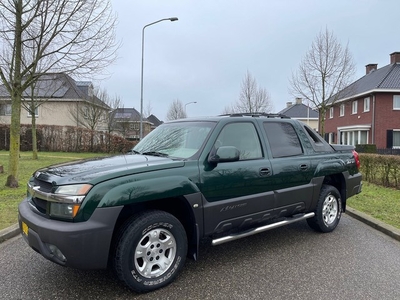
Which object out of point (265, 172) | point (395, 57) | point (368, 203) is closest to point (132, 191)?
point (265, 172)

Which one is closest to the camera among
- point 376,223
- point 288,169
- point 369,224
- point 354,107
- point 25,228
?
point 25,228

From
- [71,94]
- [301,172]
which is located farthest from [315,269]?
[71,94]

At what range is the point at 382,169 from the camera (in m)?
9.38

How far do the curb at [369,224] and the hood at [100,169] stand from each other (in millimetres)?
1819

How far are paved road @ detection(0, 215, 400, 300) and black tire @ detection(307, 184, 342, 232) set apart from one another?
33cm

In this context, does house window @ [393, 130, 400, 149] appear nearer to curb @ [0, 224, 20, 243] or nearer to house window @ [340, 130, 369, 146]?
house window @ [340, 130, 369, 146]

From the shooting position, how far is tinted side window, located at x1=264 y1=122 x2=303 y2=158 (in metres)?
4.33

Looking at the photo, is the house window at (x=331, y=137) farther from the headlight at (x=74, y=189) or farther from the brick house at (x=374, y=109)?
the headlight at (x=74, y=189)

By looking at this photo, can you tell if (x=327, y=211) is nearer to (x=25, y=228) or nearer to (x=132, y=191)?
(x=132, y=191)

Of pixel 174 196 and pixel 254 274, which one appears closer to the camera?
pixel 174 196

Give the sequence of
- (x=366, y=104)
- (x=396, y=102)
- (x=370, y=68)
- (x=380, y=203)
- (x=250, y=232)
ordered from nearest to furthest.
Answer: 1. (x=250, y=232)
2. (x=380, y=203)
3. (x=396, y=102)
4. (x=366, y=104)
5. (x=370, y=68)

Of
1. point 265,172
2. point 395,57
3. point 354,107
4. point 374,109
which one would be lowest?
point 265,172

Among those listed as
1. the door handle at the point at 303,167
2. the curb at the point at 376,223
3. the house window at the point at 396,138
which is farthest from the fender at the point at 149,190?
the house window at the point at 396,138

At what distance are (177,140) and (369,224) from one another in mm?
3868
